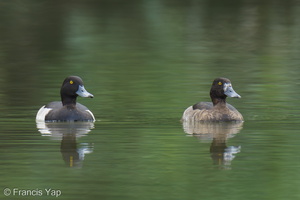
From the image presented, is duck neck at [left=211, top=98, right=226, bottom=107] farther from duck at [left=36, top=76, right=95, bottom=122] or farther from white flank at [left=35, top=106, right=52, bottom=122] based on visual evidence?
white flank at [left=35, top=106, right=52, bottom=122]

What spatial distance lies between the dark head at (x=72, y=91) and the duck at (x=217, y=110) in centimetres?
173

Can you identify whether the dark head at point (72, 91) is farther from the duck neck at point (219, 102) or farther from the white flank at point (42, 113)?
the duck neck at point (219, 102)

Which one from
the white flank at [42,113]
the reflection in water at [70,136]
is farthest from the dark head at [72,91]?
the reflection in water at [70,136]

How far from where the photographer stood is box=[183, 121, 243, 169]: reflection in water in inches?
544

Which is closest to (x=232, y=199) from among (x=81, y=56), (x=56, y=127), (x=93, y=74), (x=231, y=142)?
(x=231, y=142)

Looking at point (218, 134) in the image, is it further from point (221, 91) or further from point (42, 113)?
point (42, 113)

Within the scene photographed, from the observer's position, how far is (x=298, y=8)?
45.9 m

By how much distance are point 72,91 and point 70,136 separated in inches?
96.5

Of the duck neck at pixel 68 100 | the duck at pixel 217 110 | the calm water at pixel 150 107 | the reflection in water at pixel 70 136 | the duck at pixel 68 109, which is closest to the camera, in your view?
the calm water at pixel 150 107

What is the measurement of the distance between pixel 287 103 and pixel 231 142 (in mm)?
4393

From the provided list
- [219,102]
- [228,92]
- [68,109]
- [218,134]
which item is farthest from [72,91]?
[218,134]

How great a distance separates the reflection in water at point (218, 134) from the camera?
13814mm

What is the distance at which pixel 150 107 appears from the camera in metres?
18.9

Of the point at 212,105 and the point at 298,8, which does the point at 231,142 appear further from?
the point at 298,8
